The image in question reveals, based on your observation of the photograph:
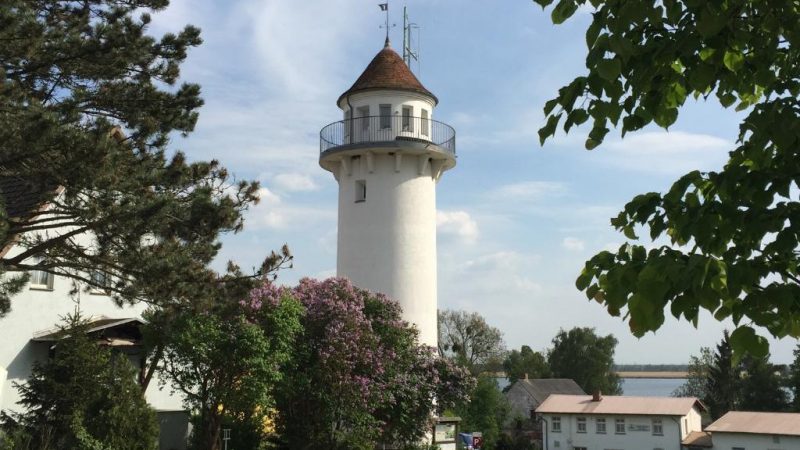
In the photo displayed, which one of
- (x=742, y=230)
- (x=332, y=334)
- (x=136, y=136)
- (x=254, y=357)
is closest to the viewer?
(x=742, y=230)

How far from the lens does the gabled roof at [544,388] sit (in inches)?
2904

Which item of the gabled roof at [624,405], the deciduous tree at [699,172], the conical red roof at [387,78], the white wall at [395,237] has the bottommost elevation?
the gabled roof at [624,405]

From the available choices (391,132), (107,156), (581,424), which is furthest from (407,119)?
(581,424)

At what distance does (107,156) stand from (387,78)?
2156 cm

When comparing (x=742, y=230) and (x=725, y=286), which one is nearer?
(x=725, y=286)

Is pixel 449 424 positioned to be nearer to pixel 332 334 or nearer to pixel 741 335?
pixel 332 334

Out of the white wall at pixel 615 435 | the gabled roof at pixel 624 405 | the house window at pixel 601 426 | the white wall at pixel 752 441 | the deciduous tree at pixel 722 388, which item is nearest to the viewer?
the white wall at pixel 752 441

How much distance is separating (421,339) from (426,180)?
257 inches

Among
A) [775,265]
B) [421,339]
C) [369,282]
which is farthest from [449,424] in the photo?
[775,265]

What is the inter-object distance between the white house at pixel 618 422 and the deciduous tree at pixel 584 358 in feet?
120

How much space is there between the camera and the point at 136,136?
11609mm

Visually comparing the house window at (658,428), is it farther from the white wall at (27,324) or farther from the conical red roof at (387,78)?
the white wall at (27,324)

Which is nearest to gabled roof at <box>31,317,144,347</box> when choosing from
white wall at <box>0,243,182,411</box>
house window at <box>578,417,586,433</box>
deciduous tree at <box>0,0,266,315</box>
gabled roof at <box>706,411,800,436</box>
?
white wall at <box>0,243,182,411</box>

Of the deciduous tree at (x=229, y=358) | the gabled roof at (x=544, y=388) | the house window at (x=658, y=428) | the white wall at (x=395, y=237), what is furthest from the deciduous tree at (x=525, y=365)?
the deciduous tree at (x=229, y=358)
